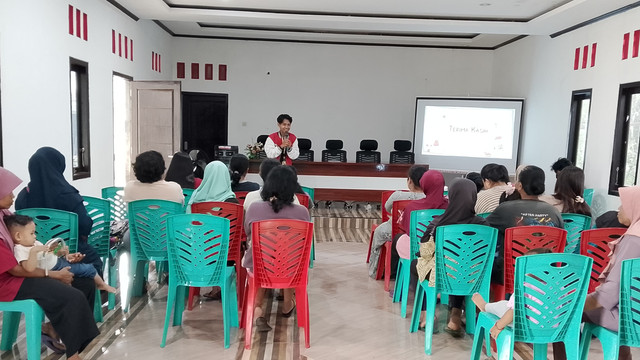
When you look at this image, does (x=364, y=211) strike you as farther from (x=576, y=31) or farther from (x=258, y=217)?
(x=258, y=217)

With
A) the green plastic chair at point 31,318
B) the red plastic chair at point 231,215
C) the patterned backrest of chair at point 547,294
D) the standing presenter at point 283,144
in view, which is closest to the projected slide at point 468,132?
the standing presenter at point 283,144

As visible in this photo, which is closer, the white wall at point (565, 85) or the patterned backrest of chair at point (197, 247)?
the patterned backrest of chair at point (197, 247)

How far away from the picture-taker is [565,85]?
24.8ft

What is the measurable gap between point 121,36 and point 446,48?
6702 millimetres

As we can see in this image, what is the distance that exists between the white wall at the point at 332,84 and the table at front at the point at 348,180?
11.4ft

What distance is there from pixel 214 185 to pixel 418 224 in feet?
4.84

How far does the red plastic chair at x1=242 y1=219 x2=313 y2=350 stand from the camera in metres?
2.80

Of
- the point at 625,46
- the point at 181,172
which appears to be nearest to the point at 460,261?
the point at 181,172

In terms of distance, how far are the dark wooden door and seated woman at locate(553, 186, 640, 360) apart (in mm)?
9165

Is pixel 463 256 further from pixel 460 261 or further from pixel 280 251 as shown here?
pixel 280 251

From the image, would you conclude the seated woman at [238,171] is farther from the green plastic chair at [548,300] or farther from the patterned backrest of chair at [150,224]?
the green plastic chair at [548,300]

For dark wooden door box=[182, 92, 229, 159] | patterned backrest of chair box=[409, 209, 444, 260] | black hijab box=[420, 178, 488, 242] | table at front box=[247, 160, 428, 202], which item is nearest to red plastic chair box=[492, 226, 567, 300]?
black hijab box=[420, 178, 488, 242]

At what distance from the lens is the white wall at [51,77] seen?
4.37 metres

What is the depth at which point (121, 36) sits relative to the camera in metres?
7.20
